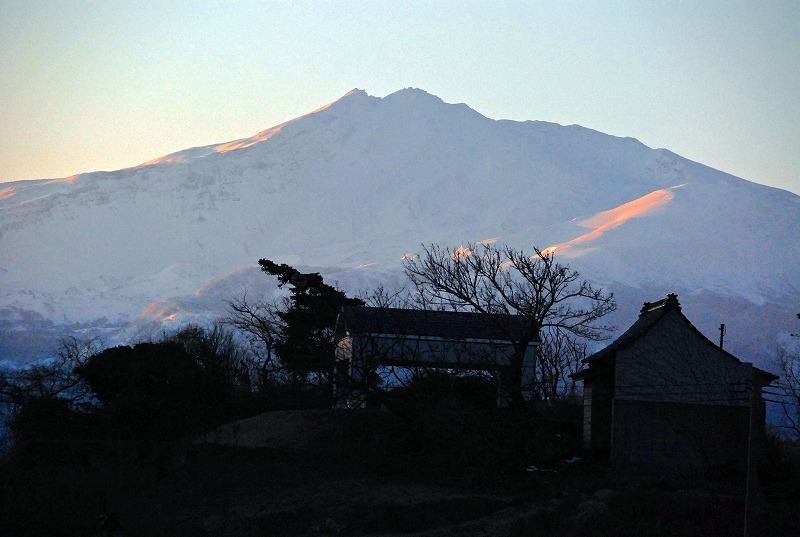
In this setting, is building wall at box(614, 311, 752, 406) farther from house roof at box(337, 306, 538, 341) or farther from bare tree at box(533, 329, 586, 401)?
house roof at box(337, 306, 538, 341)

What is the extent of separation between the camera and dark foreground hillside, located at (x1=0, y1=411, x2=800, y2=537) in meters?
21.8

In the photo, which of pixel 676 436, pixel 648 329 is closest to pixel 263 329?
pixel 648 329

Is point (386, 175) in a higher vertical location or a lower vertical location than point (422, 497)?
higher

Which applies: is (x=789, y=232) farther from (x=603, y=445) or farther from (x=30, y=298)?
(x=603, y=445)

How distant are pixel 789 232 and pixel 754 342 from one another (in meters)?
45.0

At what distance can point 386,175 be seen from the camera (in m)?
198

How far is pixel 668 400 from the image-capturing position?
1081 inches

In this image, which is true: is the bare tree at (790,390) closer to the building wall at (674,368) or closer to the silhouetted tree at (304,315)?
the building wall at (674,368)

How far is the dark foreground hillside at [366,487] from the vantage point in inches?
860

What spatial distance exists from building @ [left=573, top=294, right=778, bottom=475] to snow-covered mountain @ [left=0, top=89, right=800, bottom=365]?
62.8 metres

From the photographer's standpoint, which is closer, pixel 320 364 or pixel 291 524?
pixel 291 524

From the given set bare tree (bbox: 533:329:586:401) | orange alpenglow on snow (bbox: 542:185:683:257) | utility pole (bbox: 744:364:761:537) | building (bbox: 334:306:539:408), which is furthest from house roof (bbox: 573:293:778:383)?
orange alpenglow on snow (bbox: 542:185:683:257)

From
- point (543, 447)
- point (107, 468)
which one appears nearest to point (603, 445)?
point (543, 447)

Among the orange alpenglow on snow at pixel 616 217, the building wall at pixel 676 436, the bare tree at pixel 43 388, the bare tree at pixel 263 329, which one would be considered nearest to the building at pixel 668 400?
the building wall at pixel 676 436
